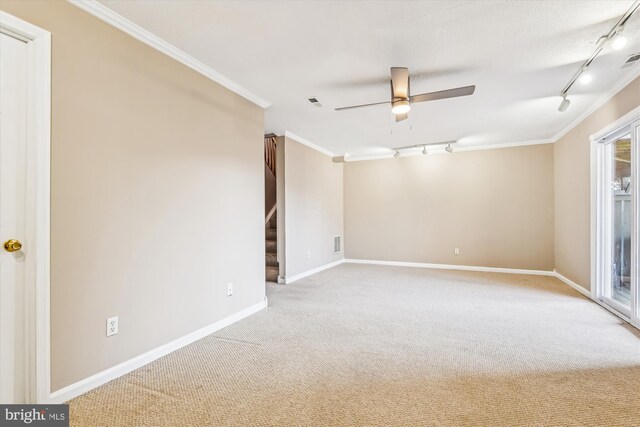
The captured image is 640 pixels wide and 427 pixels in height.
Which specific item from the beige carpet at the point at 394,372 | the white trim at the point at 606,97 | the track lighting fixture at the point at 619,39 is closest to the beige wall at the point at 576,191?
the white trim at the point at 606,97

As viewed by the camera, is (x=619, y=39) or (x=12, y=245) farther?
(x=619, y=39)

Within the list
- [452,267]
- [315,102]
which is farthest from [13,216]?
[452,267]

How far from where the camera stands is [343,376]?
7.14 ft

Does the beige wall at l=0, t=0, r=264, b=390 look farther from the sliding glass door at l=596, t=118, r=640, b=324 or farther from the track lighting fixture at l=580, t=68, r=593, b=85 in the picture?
the sliding glass door at l=596, t=118, r=640, b=324

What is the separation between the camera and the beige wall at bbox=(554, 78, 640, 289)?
12.2 ft

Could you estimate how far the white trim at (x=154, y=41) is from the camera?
79.7 inches

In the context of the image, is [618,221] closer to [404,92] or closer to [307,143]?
[404,92]

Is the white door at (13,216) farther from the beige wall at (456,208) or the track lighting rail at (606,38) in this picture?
the beige wall at (456,208)

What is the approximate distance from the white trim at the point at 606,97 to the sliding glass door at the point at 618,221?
427 millimetres

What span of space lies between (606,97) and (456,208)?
3122mm

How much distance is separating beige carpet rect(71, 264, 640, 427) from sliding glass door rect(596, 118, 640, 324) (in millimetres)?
316

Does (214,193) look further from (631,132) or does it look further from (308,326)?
(631,132)

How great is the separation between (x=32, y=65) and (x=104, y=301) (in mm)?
1493

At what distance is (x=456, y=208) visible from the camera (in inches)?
252
